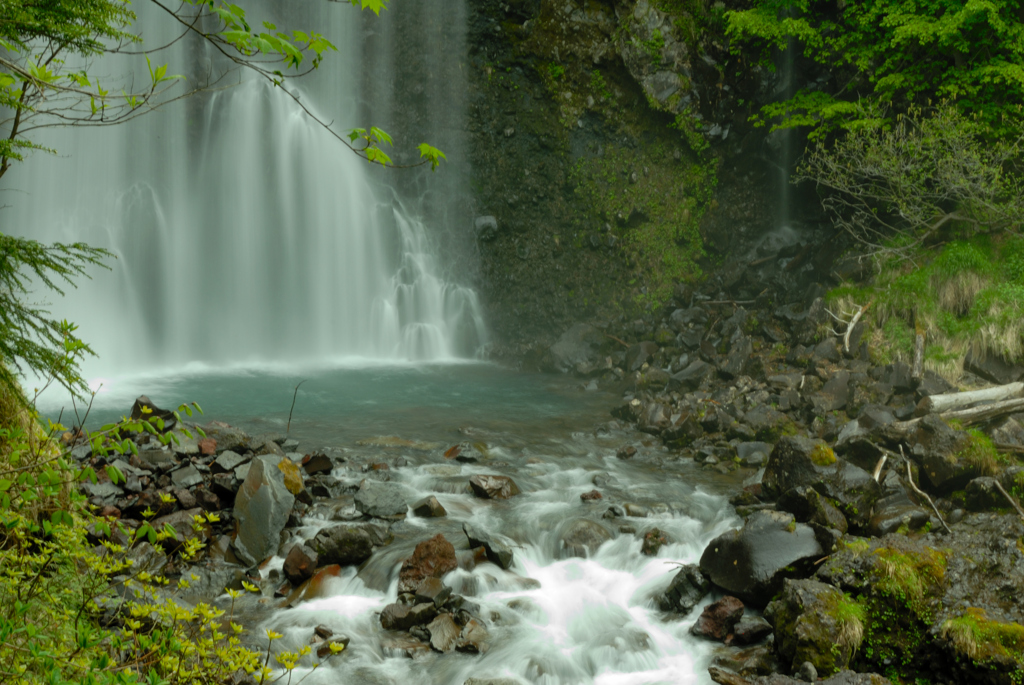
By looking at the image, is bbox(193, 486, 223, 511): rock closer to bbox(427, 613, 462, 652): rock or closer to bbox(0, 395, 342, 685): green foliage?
bbox(0, 395, 342, 685): green foliage

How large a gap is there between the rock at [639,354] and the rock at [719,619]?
986 cm

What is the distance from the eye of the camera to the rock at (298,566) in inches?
235

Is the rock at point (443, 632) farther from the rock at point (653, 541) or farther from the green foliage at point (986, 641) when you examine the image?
the green foliage at point (986, 641)

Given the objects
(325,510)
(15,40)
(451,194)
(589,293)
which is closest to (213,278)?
(451,194)

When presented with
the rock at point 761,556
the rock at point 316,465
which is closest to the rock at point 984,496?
the rock at point 761,556

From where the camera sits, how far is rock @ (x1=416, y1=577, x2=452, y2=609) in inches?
219

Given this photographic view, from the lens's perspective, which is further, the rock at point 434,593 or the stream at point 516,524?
the rock at point 434,593

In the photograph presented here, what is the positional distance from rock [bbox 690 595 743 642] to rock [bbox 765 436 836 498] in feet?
7.21

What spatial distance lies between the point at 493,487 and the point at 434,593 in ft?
9.10

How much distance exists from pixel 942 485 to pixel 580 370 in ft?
33.0

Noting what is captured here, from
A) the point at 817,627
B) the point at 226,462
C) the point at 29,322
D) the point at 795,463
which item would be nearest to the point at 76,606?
the point at 29,322

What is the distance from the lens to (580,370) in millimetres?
16578

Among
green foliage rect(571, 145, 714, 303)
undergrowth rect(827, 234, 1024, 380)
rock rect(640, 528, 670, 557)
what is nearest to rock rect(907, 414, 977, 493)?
rock rect(640, 528, 670, 557)

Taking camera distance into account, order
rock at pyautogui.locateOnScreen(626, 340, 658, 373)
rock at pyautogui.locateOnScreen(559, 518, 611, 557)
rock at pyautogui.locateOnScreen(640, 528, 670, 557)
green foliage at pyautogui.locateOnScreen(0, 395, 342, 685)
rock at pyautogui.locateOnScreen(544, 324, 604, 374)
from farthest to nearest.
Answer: rock at pyautogui.locateOnScreen(544, 324, 604, 374)
rock at pyautogui.locateOnScreen(626, 340, 658, 373)
rock at pyautogui.locateOnScreen(559, 518, 611, 557)
rock at pyautogui.locateOnScreen(640, 528, 670, 557)
green foliage at pyautogui.locateOnScreen(0, 395, 342, 685)
